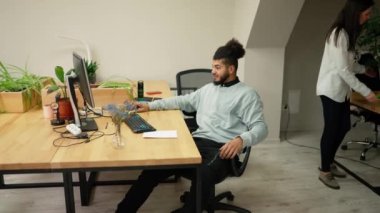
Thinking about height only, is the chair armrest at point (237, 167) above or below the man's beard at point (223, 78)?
below

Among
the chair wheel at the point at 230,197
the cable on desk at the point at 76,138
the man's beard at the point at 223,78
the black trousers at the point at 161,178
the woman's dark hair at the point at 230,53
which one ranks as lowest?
the chair wheel at the point at 230,197

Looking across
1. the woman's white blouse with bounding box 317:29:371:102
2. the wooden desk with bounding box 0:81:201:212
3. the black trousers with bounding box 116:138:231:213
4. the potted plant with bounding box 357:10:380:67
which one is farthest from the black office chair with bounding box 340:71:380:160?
the wooden desk with bounding box 0:81:201:212

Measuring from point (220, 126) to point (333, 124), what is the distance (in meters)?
1.11

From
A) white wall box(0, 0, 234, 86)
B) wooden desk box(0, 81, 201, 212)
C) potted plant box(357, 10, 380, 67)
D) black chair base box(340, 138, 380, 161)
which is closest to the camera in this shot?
wooden desk box(0, 81, 201, 212)

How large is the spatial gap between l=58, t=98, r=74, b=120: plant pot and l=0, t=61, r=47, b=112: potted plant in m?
0.40

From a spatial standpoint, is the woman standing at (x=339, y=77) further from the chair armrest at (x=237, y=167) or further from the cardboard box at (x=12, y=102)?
the cardboard box at (x=12, y=102)

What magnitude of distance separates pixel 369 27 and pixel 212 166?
7.02 ft

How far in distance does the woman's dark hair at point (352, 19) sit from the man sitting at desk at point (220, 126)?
90cm

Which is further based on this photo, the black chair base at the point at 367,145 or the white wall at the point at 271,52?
the black chair base at the point at 367,145

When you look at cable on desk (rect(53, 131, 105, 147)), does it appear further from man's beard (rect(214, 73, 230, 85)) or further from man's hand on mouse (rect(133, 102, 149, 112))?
man's beard (rect(214, 73, 230, 85))

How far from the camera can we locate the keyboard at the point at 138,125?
2021 mm

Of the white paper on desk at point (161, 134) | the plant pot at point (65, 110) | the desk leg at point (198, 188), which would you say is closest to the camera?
the desk leg at point (198, 188)

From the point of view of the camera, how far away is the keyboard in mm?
2021

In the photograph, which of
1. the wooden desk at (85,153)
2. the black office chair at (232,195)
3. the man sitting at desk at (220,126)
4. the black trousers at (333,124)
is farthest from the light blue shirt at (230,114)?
the black trousers at (333,124)
